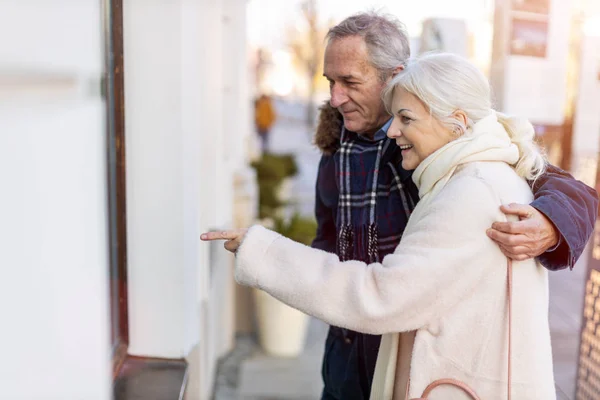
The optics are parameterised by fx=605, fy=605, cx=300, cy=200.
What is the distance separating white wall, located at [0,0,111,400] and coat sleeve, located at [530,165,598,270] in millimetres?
1073

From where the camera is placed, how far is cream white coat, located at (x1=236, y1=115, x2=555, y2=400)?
1373mm

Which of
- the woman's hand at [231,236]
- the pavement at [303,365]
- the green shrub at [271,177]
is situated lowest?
the pavement at [303,365]

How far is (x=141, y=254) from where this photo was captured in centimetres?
245

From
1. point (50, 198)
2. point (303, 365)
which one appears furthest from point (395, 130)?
point (303, 365)

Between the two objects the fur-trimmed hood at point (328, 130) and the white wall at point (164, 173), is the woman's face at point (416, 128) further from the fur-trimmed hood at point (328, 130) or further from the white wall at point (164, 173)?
the white wall at point (164, 173)

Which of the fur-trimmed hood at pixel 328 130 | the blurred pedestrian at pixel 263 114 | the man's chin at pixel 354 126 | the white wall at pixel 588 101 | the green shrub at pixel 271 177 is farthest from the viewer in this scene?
the blurred pedestrian at pixel 263 114

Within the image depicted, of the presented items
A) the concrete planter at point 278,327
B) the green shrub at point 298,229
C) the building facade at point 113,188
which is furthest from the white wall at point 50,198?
the green shrub at point 298,229

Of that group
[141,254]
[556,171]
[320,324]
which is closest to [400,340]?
[556,171]

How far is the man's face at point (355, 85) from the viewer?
1896mm

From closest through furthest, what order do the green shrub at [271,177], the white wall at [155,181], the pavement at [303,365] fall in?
the white wall at [155,181] < the pavement at [303,365] < the green shrub at [271,177]

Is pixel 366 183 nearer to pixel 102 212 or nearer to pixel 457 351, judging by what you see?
pixel 457 351

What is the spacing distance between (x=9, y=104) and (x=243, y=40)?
5.45 metres

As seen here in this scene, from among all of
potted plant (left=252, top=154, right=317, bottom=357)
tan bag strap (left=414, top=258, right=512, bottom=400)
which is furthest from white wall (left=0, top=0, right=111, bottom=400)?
potted plant (left=252, top=154, right=317, bottom=357)

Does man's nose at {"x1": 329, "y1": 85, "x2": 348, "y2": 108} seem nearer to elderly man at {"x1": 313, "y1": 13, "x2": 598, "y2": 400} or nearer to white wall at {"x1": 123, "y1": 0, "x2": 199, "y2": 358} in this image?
elderly man at {"x1": 313, "y1": 13, "x2": 598, "y2": 400}
